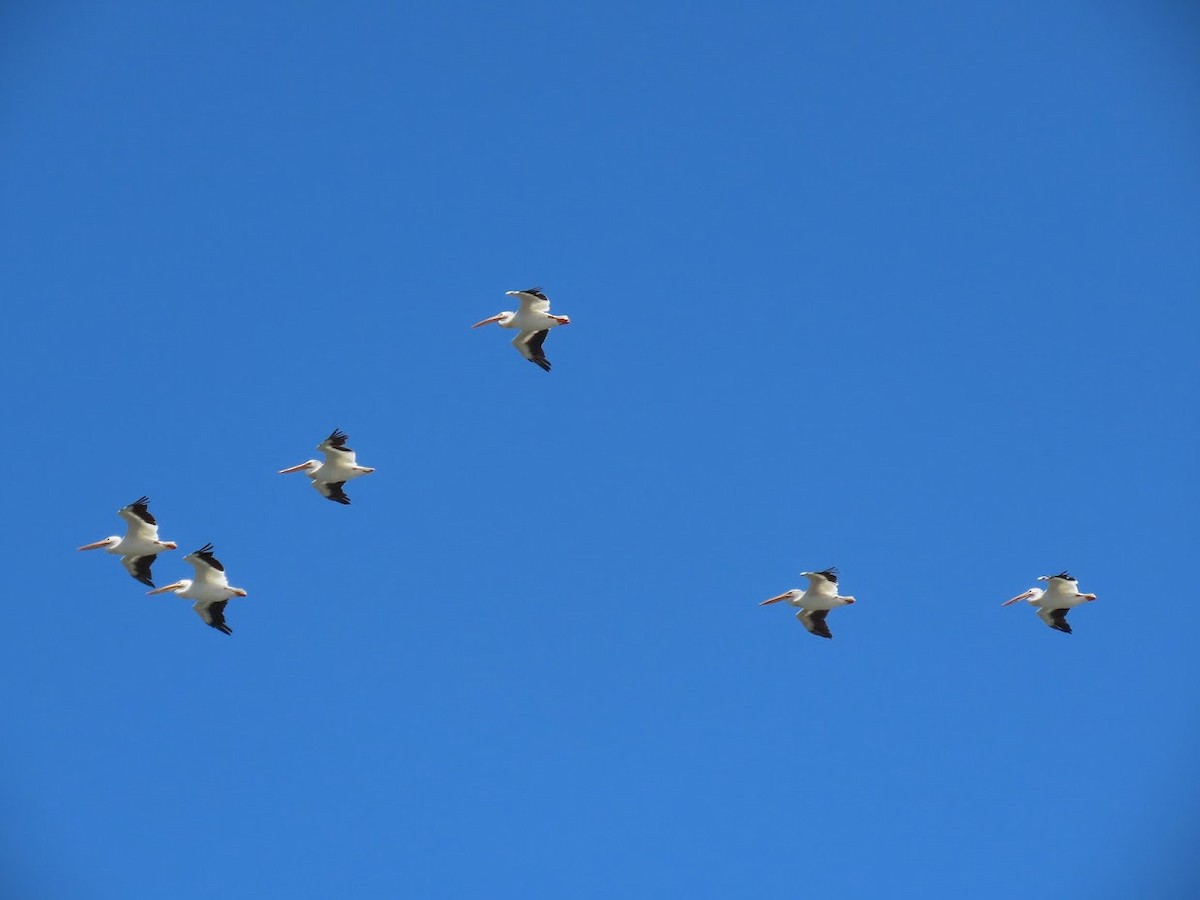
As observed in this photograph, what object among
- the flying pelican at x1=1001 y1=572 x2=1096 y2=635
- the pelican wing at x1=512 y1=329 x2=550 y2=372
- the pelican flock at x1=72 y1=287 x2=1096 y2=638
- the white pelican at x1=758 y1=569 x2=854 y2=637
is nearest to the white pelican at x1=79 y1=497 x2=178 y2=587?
the pelican flock at x1=72 y1=287 x2=1096 y2=638

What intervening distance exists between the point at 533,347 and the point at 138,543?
21.8 feet

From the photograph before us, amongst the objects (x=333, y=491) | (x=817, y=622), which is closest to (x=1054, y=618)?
(x=817, y=622)

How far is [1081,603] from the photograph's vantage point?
20.3 m

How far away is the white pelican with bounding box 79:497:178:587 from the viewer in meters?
18.3

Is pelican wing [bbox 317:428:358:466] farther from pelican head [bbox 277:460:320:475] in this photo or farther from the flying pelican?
the flying pelican

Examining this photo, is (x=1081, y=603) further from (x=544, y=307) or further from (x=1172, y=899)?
(x=1172, y=899)

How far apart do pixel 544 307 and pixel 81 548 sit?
8002 millimetres

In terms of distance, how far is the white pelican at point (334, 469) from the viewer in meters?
19.0

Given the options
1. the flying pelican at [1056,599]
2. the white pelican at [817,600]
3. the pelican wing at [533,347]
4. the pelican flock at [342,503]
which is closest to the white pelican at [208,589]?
the pelican flock at [342,503]

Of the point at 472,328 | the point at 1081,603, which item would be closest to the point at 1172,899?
the point at 1081,603

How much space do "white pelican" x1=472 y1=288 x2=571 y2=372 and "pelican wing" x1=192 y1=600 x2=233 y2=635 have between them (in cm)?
594

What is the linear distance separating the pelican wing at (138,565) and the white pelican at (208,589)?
51 cm

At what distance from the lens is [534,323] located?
19.1m

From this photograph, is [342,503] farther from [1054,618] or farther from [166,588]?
[1054,618]
